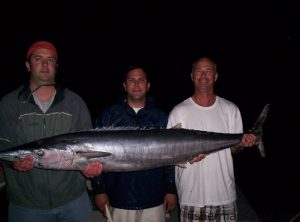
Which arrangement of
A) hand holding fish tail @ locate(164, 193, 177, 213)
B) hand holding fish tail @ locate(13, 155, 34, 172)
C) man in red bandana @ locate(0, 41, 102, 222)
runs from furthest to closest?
hand holding fish tail @ locate(164, 193, 177, 213) < man in red bandana @ locate(0, 41, 102, 222) < hand holding fish tail @ locate(13, 155, 34, 172)

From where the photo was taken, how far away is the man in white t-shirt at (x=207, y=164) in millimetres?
3311

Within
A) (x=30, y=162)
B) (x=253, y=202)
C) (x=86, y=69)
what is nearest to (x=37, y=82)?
Answer: (x=30, y=162)

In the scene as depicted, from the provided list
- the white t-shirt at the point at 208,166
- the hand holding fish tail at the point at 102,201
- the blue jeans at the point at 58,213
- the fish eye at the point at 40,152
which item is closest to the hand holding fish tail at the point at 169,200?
the white t-shirt at the point at 208,166

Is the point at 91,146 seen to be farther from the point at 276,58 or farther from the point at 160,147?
the point at 276,58

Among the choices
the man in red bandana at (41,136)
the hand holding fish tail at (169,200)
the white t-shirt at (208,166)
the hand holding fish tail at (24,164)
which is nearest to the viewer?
the hand holding fish tail at (24,164)

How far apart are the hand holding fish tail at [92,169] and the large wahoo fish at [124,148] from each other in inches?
1.7

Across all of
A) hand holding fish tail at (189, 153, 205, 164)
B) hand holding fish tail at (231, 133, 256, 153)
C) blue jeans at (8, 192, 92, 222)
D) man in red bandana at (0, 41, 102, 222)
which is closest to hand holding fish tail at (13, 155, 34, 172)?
man in red bandana at (0, 41, 102, 222)

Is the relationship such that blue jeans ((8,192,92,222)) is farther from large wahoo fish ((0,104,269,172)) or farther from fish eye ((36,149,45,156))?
fish eye ((36,149,45,156))

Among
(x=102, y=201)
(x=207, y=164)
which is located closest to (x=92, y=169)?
(x=102, y=201)

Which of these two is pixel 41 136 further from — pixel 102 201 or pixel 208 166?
pixel 208 166

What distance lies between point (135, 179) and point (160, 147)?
44 cm

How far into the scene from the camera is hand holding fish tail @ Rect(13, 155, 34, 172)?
291 cm

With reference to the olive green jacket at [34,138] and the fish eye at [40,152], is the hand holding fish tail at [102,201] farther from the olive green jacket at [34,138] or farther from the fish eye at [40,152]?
the fish eye at [40,152]

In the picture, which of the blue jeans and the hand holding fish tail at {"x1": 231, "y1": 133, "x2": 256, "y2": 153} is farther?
the hand holding fish tail at {"x1": 231, "y1": 133, "x2": 256, "y2": 153}
